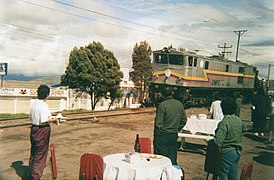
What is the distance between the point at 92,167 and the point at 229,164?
2.00m

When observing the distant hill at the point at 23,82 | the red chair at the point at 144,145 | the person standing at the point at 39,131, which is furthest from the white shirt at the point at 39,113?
the distant hill at the point at 23,82

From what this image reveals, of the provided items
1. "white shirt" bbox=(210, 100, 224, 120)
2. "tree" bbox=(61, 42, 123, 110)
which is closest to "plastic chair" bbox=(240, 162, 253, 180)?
"white shirt" bbox=(210, 100, 224, 120)

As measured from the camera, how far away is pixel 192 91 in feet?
68.3

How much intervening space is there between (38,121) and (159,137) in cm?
208

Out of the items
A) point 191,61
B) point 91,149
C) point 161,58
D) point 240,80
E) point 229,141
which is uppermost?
point 161,58

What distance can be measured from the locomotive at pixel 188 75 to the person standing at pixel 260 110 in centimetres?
767

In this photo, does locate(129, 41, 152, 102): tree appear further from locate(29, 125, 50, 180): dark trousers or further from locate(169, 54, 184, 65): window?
locate(29, 125, 50, 180): dark trousers

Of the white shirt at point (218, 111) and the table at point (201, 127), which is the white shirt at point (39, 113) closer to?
the table at point (201, 127)

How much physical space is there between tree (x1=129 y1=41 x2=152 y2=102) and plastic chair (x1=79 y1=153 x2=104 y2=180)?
101ft

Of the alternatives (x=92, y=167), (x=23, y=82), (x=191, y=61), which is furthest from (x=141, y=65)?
(x=92, y=167)

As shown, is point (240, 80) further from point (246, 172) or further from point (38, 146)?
point (38, 146)

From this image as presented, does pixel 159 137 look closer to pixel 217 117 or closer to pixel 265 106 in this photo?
pixel 217 117

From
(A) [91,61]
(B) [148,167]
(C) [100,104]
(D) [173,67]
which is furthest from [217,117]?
(C) [100,104]

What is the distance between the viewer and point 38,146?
4.84 meters
